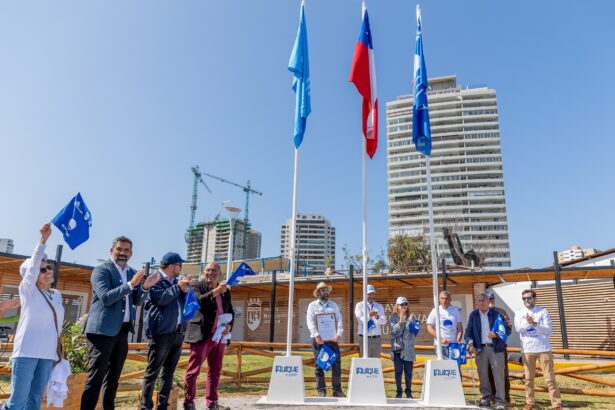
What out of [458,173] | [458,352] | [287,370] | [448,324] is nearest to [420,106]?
[448,324]

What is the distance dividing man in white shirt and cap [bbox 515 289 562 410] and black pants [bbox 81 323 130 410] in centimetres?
558

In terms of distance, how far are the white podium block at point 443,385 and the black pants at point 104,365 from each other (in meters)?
3.96

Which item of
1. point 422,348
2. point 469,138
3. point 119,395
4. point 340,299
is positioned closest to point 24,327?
point 119,395

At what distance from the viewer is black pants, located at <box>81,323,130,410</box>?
3797 millimetres

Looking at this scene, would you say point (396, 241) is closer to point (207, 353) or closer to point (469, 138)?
point (207, 353)

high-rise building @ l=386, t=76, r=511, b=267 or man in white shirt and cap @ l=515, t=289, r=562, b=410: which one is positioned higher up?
high-rise building @ l=386, t=76, r=511, b=267

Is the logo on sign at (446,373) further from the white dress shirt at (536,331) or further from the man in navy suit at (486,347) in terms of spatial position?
the white dress shirt at (536,331)

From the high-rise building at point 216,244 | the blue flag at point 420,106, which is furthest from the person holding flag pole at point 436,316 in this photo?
the high-rise building at point 216,244

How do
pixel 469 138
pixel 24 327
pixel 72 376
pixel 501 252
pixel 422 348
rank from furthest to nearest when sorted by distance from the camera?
pixel 469 138 → pixel 501 252 → pixel 422 348 → pixel 72 376 → pixel 24 327

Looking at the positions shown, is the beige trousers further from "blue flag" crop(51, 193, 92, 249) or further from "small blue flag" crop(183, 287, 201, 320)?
"blue flag" crop(51, 193, 92, 249)

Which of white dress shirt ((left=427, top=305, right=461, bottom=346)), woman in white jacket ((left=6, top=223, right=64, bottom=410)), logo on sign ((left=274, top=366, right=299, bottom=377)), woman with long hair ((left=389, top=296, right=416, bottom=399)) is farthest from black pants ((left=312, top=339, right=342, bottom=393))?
woman in white jacket ((left=6, top=223, right=64, bottom=410))

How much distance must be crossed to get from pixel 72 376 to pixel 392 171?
11221cm

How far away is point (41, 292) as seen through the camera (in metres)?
Answer: 3.62

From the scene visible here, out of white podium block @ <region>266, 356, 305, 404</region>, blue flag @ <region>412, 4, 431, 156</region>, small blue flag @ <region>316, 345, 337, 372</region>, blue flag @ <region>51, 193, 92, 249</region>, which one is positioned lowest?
white podium block @ <region>266, 356, 305, 404</region>
